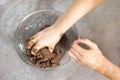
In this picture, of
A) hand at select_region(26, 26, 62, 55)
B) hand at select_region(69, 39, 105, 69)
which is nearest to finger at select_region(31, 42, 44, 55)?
hand at select_region(26, 26, 62, 55)

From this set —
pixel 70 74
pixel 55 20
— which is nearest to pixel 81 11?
pixel 55 20

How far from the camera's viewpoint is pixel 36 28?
1150mm

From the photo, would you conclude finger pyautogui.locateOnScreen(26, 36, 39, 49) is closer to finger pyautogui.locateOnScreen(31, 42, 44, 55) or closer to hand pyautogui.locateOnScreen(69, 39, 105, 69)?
finger pyautogui.locateOnScreen(31, 42, 44, 55)

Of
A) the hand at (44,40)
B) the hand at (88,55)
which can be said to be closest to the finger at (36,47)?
the hand at (44,40)

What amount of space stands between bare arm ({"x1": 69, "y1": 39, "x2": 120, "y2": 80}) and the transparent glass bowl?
0.15m

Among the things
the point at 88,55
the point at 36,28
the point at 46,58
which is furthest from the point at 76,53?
the point at 36,28

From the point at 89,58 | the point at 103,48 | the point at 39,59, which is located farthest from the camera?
the point at 103,48

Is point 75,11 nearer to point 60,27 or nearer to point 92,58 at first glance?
point 60,27

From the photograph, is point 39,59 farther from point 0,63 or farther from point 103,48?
point 103,48

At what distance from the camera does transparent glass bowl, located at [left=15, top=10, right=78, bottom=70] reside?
44.0 inches

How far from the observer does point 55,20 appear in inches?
46.0

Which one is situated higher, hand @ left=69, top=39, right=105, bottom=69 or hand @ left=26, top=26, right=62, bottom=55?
hand @ left=69, top=39, right=105, bottom=69

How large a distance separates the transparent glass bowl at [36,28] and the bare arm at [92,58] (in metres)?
0.15

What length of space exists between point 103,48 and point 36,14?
1.02 ft
